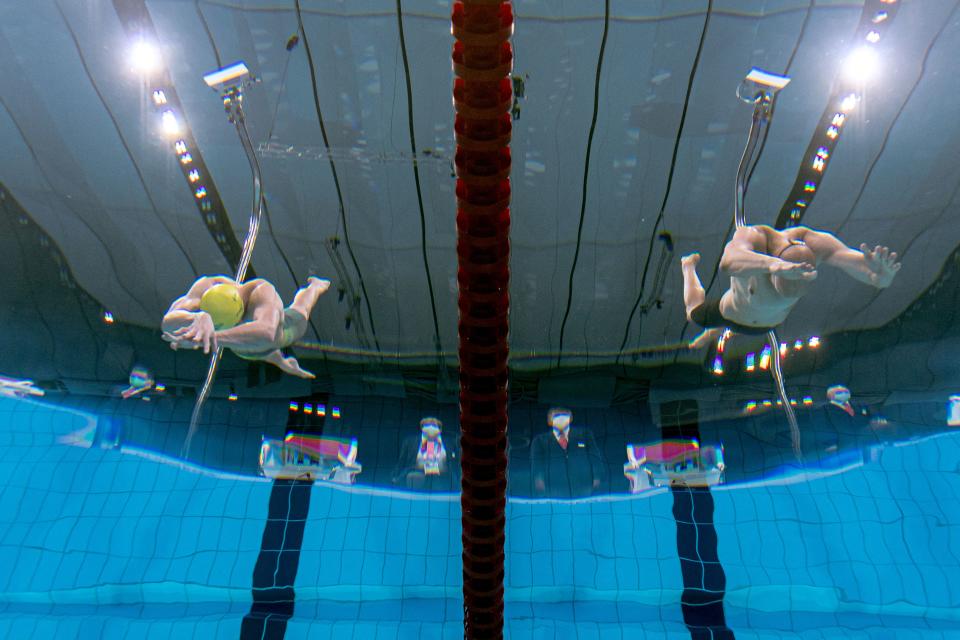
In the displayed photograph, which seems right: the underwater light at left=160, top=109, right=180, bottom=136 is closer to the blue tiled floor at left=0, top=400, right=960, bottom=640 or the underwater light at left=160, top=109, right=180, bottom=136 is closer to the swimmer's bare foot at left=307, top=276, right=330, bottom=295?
the swimmer's bare foot at left=307, top=276, right=330, bottom=295

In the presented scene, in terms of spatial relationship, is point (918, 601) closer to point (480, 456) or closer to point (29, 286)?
point (480, 456)

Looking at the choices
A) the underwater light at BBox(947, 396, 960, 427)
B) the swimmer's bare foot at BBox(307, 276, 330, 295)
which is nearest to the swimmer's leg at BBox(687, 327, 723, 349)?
Result: the underwater light at BBox(947, 396, 960, 427)

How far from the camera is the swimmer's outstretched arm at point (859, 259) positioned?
885 mm

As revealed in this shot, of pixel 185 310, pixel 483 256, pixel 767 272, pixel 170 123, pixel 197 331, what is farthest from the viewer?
pixel 170 123

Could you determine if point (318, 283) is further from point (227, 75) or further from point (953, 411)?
point (953, 411)

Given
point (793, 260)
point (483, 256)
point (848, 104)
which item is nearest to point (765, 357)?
point (793, 260)

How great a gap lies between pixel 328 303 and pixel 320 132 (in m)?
0.31

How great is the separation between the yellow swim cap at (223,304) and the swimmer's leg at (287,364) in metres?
0.26

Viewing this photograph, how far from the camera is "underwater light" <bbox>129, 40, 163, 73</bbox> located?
126 cm

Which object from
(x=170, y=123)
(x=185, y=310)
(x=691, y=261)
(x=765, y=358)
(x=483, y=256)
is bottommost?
(x=483, y=256)

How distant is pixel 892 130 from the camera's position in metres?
1.29

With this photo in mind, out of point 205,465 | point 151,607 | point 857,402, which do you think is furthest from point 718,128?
point 151,607

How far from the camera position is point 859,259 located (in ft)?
3.25

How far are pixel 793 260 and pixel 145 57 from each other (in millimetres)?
1069
